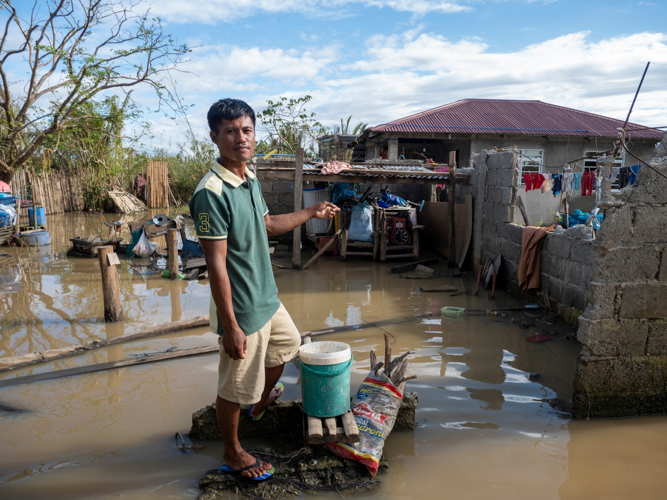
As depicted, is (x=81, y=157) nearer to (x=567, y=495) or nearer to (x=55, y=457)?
(x=55, y=457)

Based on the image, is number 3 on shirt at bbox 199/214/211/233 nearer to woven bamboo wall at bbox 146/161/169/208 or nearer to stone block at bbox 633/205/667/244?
stone block at bbox 633/205/667/244

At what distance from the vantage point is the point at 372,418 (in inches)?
116

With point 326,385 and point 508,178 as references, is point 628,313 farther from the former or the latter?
point 508,178

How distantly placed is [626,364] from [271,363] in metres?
2.61

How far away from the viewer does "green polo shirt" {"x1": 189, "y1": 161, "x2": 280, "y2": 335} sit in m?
2.26

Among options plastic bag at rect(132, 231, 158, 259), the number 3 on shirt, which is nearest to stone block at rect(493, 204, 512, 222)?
the number 3 on shirt

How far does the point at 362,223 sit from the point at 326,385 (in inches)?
291

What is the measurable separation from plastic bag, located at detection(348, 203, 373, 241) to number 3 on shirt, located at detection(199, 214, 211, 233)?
26.0 feet

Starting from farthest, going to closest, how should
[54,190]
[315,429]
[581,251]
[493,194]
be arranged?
[54,190] → [493,194] → [581,251] → [315,429]

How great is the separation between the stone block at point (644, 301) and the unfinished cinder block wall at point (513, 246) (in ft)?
6.43

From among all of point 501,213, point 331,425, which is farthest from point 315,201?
point 331,425

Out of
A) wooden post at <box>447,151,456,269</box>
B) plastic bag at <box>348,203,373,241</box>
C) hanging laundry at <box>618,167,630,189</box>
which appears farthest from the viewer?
plastic bag at <box>348,203,373,241</box>

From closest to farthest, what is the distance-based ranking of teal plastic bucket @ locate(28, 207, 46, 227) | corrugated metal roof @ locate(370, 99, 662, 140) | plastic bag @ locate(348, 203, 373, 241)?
plastic bag @ locate(348, 203, 373, 241)
teal plastic bucket @ locate(28, 207, 46, 227)
corrugated metal roof @ locate(370, 99, 662, 140)

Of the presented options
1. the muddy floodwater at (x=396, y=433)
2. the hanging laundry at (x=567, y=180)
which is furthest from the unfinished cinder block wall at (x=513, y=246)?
the hanging laundry at (x=567, y=180)
